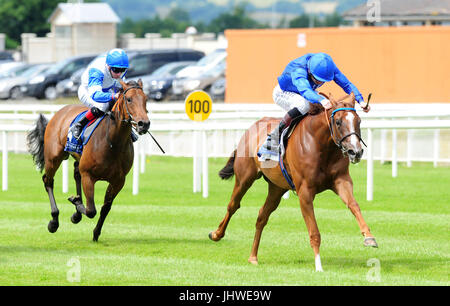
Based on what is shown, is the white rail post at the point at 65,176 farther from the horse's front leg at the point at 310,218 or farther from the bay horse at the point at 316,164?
the horse's front leg at the point at 310,218

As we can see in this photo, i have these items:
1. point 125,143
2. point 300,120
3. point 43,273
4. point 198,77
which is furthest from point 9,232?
point 198,77

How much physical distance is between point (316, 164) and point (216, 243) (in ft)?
6.74

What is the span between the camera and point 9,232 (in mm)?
10891

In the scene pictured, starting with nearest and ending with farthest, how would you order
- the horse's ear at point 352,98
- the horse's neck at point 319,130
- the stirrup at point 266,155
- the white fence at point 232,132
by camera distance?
the horse's ear at point 352,98
the horse's neck at point 319,130
the stirrup at point 266,155
the white fence at point 232,132

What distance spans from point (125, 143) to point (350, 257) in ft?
8.35

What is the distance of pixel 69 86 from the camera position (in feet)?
111

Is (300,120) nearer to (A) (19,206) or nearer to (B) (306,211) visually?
(B) (306,211)

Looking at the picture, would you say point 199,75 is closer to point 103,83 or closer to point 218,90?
point 218,90

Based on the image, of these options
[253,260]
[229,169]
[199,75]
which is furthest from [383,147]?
[199,75]

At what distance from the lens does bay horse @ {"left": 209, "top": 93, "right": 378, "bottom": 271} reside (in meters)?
8.08

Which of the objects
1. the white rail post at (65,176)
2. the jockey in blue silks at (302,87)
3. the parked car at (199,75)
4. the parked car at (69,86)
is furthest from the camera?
the parked car at (69,86)

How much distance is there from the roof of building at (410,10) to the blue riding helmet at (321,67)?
27157mm

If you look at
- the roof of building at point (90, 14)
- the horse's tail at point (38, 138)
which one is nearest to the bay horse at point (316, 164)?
the horse's tail at point (38, 138)

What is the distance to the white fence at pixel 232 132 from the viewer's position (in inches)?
531
